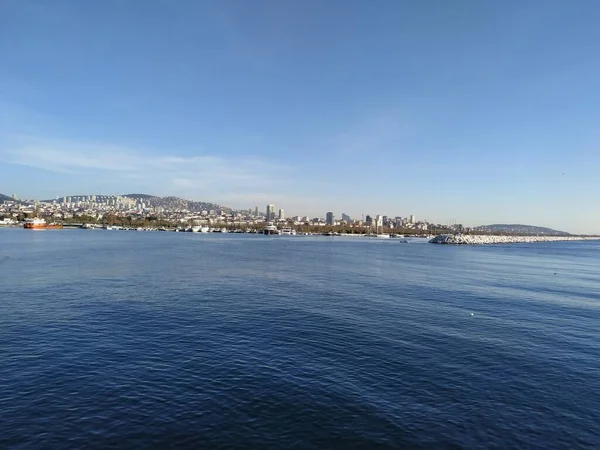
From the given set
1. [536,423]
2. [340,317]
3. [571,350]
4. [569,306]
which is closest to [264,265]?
[340,317]

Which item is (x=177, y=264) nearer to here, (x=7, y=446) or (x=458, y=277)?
(x=458, y=277)

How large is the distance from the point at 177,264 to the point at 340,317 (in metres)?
38.9

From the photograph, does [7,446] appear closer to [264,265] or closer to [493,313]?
[493,313]

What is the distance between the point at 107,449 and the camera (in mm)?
12484

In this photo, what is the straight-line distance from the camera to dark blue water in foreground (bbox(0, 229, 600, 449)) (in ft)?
45.5

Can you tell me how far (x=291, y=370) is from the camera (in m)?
19.0

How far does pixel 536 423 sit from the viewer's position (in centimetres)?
1501

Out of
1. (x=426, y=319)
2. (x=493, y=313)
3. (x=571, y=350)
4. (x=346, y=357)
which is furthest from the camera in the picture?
(x=493, y=313)

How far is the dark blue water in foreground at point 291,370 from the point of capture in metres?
13.9

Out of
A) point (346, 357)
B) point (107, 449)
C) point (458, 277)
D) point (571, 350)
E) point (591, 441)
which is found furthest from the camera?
point (458, 277)

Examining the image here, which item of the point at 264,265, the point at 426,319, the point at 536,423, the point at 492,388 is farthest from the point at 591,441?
the point at 264,265

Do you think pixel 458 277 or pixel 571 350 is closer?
pixel 571 350

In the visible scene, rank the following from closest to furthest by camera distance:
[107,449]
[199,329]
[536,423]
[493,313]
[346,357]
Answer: [107,449] → [536,423] → [346,357] → [199,329] → [493,313]

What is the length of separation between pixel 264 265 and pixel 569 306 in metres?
41.7
